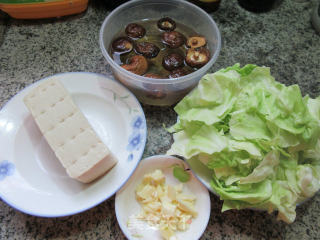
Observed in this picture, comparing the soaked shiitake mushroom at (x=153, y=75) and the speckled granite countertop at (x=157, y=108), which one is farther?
the soaked shiitake mushroom at (x=153, y=75)

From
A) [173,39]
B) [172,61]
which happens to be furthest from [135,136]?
[173,39]

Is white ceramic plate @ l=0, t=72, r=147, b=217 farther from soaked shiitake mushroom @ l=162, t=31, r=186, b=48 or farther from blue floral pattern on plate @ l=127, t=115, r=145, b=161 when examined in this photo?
soaked shiitake mushroom @ l=162, t=31, r=186, b=48

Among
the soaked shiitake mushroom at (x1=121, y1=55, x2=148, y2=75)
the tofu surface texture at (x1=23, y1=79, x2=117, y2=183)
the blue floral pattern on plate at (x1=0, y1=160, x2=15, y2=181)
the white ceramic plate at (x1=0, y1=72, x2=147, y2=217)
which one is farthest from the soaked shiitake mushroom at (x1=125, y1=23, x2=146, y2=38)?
the blue floral pattern on plate at (x1=0, y1=160, x2=15, y2=181)

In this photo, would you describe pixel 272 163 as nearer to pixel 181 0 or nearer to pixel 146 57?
pixel 146 57

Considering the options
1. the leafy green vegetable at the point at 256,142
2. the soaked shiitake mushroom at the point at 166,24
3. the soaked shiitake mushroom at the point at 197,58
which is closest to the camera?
the leafy green vegetable at the point at 256,142

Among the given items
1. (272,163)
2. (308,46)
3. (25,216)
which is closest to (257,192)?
(272,163)

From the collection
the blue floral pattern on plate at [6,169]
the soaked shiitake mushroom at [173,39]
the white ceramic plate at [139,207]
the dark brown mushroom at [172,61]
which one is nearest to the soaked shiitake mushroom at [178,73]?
the dark brown mushroom at [172,61]

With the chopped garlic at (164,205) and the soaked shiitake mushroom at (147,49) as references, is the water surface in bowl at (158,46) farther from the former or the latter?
the chopped garlic at (164,205)

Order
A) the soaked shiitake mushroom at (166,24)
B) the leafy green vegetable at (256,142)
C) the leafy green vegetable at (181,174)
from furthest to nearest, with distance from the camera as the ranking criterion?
the soaked shiitake mushroom at (166,24) < the leafy green vegetable at (181,174) < the leafy green vegetable at (256,142)
